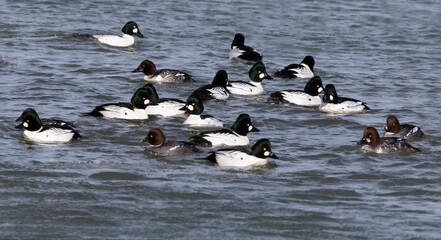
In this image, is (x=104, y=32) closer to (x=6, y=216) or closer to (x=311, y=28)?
(x=311, y=28)

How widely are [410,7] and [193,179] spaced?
23790mm

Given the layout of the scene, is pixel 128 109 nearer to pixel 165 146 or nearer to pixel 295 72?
pixel 165 146

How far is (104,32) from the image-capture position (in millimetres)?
29031

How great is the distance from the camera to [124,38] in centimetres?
2742

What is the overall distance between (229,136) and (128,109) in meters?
2.87

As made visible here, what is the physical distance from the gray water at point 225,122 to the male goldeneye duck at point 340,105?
10.4 inches

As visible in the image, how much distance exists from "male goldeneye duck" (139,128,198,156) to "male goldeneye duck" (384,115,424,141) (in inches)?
162

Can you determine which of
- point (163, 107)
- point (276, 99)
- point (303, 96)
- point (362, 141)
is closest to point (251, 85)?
point (276, 99)

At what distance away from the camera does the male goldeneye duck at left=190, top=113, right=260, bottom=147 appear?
53.3ft

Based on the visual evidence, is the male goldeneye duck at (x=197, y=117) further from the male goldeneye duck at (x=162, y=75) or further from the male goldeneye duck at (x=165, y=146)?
the male goldeneye duck at (x=162, y=75)

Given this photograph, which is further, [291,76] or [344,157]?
[291,76]

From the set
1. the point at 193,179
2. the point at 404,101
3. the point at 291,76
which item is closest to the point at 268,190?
the point at 193,179

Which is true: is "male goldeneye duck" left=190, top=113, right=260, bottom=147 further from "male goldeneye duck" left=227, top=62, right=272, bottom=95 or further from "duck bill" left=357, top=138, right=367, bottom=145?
"male goldeneye duck" left=227, top=62, right=272, bottom=95

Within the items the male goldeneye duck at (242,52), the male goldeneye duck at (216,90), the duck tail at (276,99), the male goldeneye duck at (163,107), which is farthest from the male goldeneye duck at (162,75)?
the male goldeneye duck at (242,52)
